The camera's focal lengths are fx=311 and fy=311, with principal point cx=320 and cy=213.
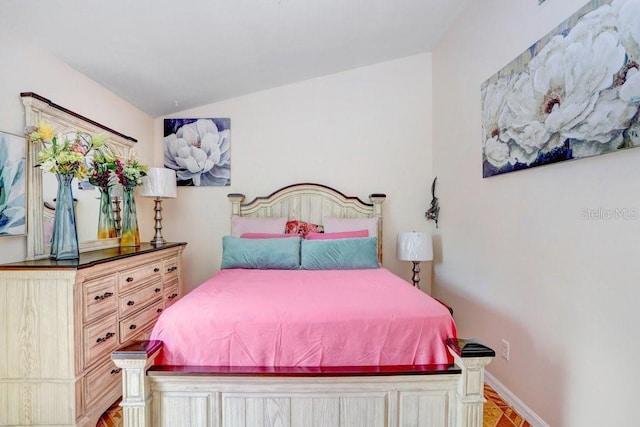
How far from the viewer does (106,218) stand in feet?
8.61

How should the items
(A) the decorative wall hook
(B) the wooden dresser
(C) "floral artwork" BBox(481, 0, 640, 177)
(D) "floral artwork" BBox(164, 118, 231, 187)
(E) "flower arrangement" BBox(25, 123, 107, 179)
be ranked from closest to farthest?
(C) "floral artwork" BBox(481, 0, 640, 177), (B) the wooden dresser, (E) "flower arrangement" BBox(25, 123, 107, 179), (A) the decorative wall hook, (D) "floral artwork" BBox(164, 118, 231, 187)

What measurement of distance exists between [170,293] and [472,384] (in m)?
2.53

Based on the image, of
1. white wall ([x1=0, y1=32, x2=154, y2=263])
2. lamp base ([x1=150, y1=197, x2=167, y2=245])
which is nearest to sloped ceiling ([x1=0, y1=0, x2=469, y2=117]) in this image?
white wall ([x1=0, y1=32, x2=154, y2=263])

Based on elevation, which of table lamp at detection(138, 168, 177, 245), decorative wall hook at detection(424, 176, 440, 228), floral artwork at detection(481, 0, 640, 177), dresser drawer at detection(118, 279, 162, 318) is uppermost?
floral artwork at detection(481, 0, 640, 177)

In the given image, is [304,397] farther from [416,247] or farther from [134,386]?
[416,247]

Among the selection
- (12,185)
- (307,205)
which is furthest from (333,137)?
(12,185)

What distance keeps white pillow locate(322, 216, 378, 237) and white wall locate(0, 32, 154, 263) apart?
218 cm

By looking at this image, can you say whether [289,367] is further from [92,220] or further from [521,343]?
[92,220]

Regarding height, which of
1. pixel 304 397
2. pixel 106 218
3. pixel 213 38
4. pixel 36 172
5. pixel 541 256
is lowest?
pixel 304 397

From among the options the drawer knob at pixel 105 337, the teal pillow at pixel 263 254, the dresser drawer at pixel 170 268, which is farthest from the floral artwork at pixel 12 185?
the teal pillow at pixel 263 254

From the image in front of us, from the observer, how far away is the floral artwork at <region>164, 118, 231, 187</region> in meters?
3.48

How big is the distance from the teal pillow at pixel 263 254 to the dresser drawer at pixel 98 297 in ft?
2.95

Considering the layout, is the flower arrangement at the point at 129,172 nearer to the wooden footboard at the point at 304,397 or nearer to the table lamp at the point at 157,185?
the table lamp at the point at 157,185

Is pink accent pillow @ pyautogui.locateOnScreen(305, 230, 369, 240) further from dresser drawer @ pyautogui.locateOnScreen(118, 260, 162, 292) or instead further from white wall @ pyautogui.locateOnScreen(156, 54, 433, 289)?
dresser drawer @ pyautogui.locateOnScreen(118, 260, 162, 292)
